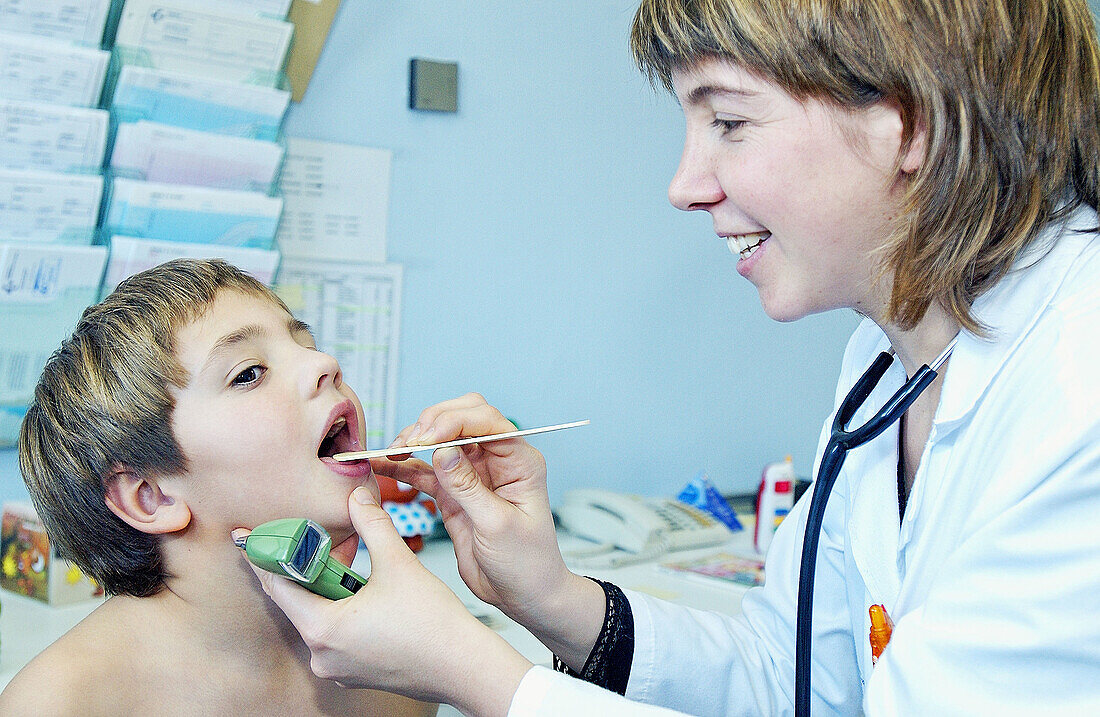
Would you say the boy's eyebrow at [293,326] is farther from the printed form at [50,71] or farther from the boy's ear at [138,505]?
the printed form at [50,71]

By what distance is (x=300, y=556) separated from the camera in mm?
821

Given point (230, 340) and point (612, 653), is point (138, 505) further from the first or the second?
point (612, 653)

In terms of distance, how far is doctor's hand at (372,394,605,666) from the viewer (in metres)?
1.00

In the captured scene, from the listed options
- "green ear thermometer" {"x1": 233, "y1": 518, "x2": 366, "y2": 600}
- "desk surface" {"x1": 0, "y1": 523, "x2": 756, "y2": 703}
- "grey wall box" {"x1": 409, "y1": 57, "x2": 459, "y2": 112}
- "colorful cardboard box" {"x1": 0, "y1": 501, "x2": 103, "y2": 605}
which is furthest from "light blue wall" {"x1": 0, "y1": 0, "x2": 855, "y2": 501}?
"green ear thermometer" {"x1": 233, "y1": 518, "x2": 366, "y2": 600}

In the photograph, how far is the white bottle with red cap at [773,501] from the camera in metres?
1.86

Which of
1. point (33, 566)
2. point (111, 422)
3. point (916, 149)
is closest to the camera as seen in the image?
point (916, 149)

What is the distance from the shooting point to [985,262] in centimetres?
91

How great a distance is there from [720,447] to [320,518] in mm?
1451

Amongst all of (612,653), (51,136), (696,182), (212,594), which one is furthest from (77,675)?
(51,136)

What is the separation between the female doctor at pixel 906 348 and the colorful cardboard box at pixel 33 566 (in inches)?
26.5

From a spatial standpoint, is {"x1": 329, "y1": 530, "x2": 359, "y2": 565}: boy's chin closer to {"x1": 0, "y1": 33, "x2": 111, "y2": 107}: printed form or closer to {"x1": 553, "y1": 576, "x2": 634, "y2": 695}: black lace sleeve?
{"x1": 553, "y1": 576, "x2": 634, "y2": 695}: black lace sleeve

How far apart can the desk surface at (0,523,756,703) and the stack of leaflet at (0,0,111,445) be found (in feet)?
0.98

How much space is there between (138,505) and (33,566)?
0.50 metres

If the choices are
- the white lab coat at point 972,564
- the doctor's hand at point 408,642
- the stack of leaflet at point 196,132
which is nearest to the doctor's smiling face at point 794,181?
the white lab coat at point 972,564
